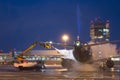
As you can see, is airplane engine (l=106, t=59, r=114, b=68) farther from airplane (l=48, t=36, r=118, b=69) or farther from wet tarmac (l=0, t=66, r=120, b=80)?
wet tarmac (l=0, t=66, r=120, b=80)

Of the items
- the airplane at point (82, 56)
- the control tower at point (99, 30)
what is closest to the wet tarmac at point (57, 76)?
the airplane at point (82, 56)

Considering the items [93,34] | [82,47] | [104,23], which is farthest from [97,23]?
[82,47]

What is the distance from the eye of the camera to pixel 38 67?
6969 cm

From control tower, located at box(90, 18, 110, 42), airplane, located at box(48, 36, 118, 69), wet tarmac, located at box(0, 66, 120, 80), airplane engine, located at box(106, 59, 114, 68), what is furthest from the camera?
control tower, located at box(90, 18, 110, 42)

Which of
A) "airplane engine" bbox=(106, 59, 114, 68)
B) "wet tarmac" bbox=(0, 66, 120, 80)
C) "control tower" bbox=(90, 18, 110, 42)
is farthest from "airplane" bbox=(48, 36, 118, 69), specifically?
"control tower" bbox=(90, 18, 110, 42)

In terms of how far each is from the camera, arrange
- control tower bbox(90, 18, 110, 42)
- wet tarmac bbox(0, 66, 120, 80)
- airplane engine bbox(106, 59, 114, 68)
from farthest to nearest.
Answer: control tower bbox(90, 18, 110, 42) < airplane engine bbox(106, 59, 114, 68) < wet tarmac bbox(0, 66, 120, 80)

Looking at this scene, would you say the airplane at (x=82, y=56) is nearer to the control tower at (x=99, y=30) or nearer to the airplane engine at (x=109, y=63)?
the airplane engine at (x=109, y=63)

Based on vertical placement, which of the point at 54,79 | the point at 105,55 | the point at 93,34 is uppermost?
the point at 93,34

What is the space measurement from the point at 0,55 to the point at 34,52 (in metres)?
16.5

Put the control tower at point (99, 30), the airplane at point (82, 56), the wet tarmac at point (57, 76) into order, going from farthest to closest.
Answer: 1. the control tower at point (99, 30)
2. the airplane at point (82, 56)
3. the wet tarmac at point (57, 76)

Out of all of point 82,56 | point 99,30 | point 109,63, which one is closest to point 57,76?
point 82,56

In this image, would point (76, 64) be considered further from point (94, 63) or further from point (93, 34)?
point (93, 34)

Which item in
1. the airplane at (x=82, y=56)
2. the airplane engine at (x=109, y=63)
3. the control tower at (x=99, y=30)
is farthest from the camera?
the control tower at (x=99, y=30)

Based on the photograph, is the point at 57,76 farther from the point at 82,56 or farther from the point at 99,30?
the point at 99,30
